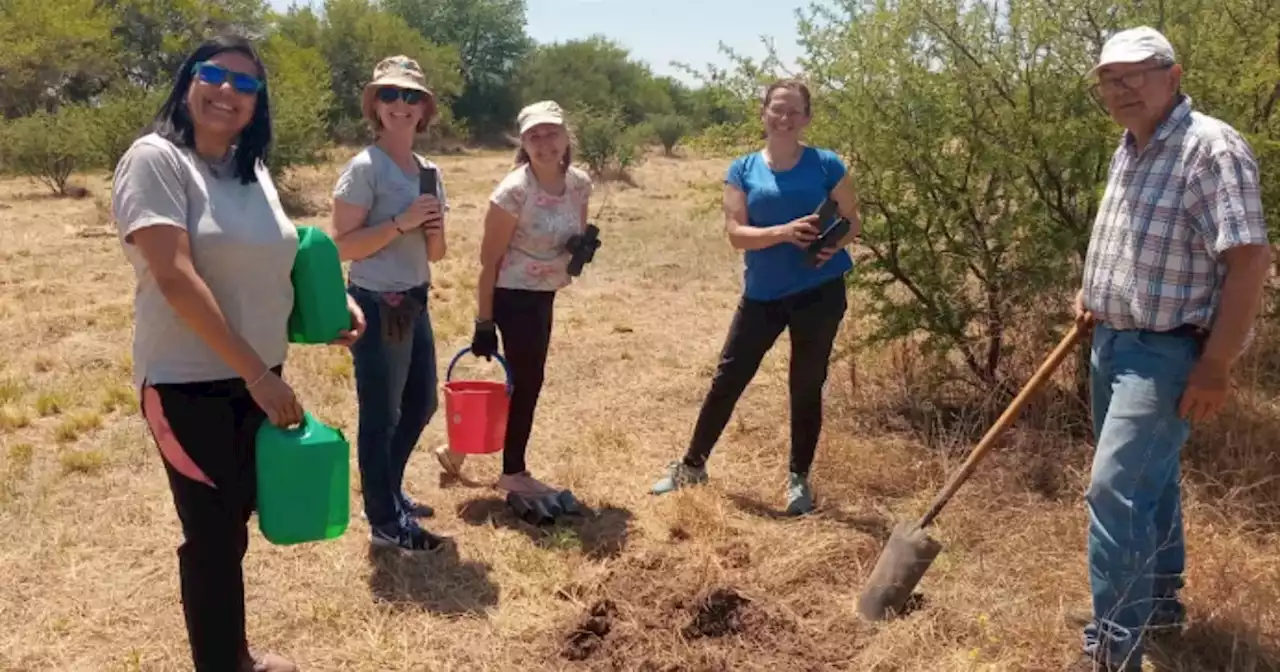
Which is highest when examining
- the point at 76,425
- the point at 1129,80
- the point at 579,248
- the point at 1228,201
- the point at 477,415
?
the point at 1129,80

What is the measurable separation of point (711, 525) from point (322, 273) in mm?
1965

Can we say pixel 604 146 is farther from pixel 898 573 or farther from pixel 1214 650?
pixel 1214 650

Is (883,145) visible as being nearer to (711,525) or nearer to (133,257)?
(711,525)

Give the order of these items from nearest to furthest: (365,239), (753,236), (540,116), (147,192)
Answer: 1. (147,192)
2. (365,239)
3. (540,116)
4. (753,236)

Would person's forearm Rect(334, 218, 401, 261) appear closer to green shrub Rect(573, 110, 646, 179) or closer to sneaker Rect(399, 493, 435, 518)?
sneaker Rect(399, 493, 435, 518)

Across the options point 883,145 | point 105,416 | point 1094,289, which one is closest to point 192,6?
point 105,416

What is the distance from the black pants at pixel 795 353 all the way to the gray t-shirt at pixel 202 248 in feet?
6.90

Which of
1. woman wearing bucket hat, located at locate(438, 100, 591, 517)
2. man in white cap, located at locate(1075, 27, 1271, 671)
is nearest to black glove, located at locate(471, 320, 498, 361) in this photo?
woman wearing bucket hat, located at locate(438, 100, 591, 517)

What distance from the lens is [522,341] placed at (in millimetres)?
4074

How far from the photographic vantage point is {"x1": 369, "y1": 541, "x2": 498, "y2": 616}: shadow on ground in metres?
3.54

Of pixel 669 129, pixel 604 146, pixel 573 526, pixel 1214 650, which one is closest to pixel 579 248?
pixel 573 526

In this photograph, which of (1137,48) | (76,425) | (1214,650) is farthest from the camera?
(76,425)

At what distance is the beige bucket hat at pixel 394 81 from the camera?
3537 mm

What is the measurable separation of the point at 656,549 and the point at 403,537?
964 mm
